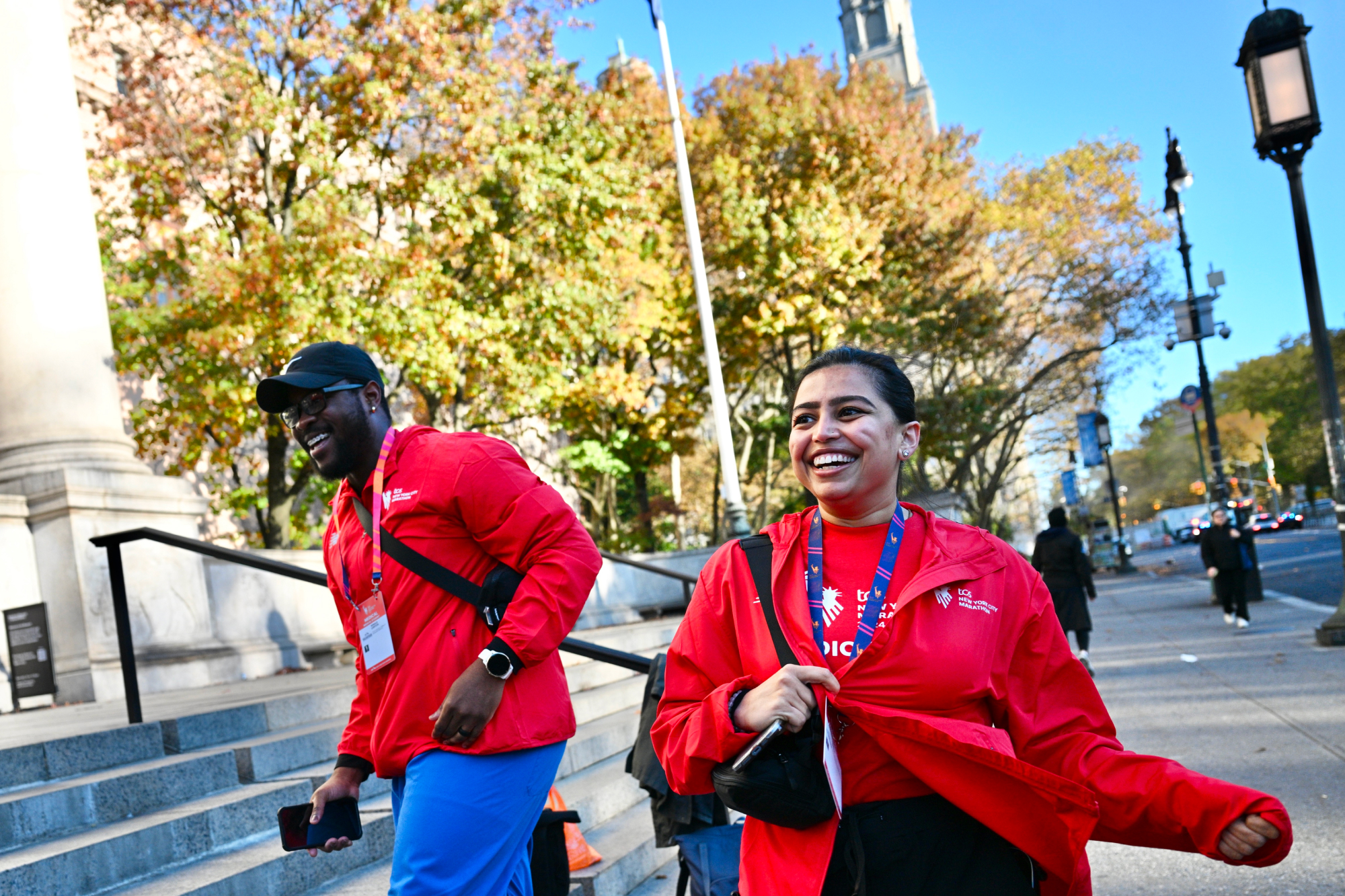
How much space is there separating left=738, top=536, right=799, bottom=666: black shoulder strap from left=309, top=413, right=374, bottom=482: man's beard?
1.22m

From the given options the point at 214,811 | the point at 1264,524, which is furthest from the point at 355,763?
the point at 1264,524

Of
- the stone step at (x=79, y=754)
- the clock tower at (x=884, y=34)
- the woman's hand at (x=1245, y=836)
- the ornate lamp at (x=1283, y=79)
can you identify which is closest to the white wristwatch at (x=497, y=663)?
the woman's hand at (x=1245, y=836)

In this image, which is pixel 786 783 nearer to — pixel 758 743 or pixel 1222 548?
pixel 758 743

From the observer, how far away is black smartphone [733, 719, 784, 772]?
1977 millimetres

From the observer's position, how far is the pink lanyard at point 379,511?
2.94 meters

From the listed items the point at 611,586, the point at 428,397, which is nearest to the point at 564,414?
the point at 428,397

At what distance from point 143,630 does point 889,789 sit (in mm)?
8687

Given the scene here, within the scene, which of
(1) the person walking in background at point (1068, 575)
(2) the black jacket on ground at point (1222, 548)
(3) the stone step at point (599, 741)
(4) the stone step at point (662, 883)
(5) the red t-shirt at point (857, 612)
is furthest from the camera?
(2) the black jacket on ground at point (1222, 548)

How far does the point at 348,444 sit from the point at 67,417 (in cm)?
797

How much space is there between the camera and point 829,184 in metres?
22.7

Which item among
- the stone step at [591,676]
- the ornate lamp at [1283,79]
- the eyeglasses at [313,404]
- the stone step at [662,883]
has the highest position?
the ornate lamp at [1283,79]

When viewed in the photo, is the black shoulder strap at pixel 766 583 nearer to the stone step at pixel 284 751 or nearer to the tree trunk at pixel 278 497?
the stone step at pixel 284 751

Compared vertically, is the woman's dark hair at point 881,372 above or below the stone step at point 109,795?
above

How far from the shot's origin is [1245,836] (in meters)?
1.88
